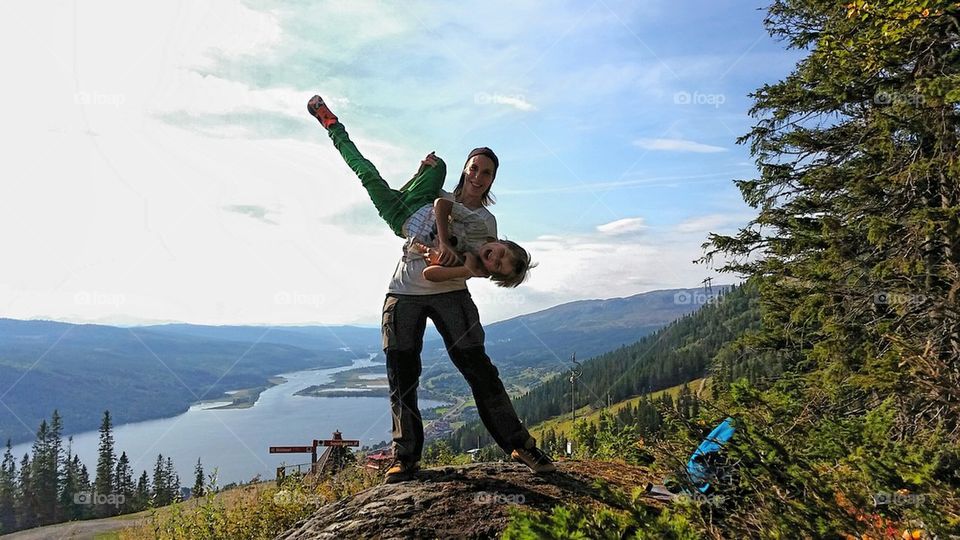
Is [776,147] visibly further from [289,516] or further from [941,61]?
[289,516]

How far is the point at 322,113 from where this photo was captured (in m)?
4.54

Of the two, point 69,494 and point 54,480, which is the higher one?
point 54,480

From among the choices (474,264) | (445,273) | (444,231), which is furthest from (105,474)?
(474,264)

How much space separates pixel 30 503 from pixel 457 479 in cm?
7283

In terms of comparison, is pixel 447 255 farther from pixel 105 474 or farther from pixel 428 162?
pixel 105 474

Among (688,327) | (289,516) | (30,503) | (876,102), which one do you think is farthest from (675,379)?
(289,516)

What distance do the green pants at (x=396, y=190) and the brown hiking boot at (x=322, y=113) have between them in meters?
0.19

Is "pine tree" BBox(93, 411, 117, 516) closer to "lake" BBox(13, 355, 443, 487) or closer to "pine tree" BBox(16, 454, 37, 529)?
"pine tree" BBox(16, 454, 37, 529)

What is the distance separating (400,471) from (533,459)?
0.99 meters

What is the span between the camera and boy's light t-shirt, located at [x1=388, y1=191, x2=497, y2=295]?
4.05 m

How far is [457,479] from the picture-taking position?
13.5 ft

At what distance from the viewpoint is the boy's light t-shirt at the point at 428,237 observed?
4051mm

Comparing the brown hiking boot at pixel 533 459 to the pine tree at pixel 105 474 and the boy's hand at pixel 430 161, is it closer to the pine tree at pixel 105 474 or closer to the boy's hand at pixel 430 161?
the boy's hand at pixel 430 161

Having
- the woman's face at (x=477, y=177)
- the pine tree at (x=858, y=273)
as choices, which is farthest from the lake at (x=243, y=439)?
the woman's face at (x=477, y=177)
